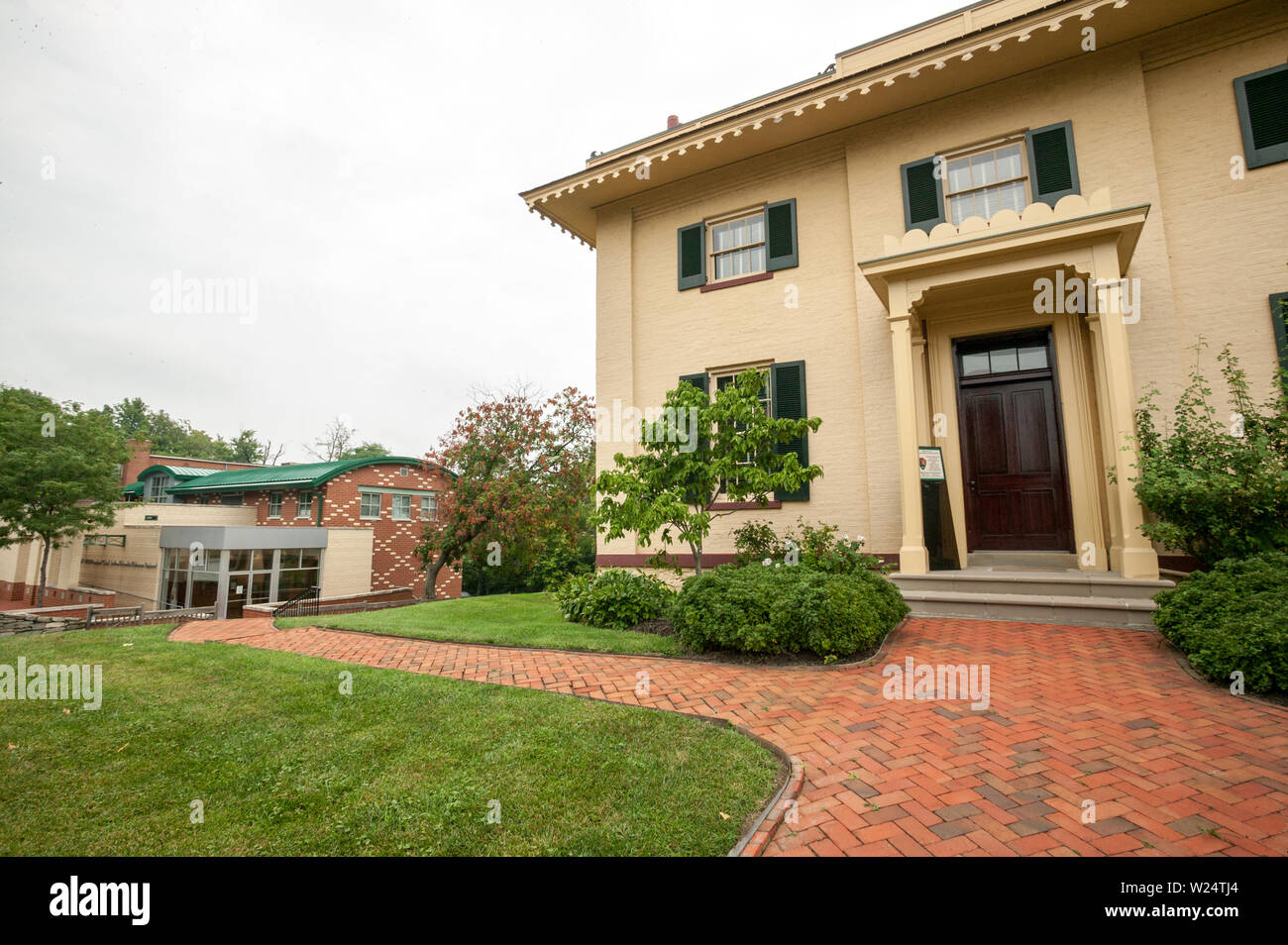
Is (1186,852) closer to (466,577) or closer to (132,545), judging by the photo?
(466,577)

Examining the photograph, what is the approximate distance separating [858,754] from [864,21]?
14.5 metres

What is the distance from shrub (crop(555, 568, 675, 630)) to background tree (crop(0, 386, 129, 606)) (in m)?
22.1

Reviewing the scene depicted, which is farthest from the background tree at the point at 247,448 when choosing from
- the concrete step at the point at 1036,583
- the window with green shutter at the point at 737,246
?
the concrete step at the point at 1036,583

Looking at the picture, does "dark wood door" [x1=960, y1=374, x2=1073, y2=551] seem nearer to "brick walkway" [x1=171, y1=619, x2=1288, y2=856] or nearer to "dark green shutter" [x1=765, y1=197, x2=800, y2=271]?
"brick walkway" [x1=171, y1=619, x2=1288, y2=856]

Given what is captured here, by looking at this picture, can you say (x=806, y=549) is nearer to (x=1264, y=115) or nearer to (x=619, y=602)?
(x=619, y=602)

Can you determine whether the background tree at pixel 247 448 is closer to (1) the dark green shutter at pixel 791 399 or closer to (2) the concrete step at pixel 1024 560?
(1) the dark green shutter at pixel 791 399

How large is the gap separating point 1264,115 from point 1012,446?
16.6 feet

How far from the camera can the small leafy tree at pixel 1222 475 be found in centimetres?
535

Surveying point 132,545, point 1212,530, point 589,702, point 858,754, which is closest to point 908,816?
point 858,754

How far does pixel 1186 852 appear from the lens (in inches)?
84.7

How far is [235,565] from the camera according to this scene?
18406 millimetres

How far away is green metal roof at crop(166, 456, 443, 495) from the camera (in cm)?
2172

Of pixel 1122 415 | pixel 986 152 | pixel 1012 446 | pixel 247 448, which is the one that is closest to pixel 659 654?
pixel 1122 415

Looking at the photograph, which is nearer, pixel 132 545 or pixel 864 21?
pixel 864 21
